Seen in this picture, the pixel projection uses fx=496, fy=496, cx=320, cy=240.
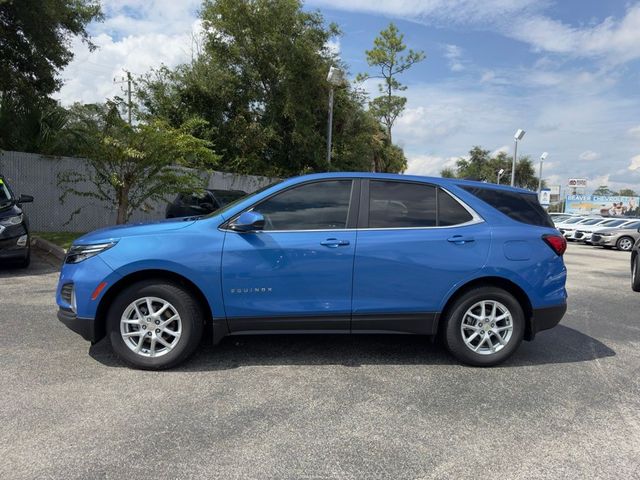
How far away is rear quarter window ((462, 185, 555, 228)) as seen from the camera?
4641 millimetres

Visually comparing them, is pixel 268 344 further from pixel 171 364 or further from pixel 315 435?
pixel 315 435

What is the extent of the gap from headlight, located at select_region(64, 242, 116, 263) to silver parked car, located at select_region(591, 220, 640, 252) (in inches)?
872

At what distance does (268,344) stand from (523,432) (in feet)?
8.27

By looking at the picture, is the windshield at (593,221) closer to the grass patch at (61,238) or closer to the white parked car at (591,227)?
the white parked car at (591,227)

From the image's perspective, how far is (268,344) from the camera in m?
5.01

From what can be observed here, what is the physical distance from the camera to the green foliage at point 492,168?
66.7 metres

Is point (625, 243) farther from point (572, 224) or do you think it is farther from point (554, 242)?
point (554, 242)

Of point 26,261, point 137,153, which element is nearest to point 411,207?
point 137,153

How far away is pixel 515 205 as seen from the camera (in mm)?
4703

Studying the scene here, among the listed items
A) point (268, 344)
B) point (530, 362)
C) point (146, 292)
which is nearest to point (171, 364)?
point (146, 292)

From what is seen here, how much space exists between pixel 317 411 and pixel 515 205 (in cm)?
268

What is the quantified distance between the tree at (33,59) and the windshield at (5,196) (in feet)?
18.4

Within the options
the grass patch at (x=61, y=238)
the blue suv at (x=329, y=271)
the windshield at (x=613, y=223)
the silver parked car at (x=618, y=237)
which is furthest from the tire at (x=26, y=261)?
the windshield at (x=613, y=223)

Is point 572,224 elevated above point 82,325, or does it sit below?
above
